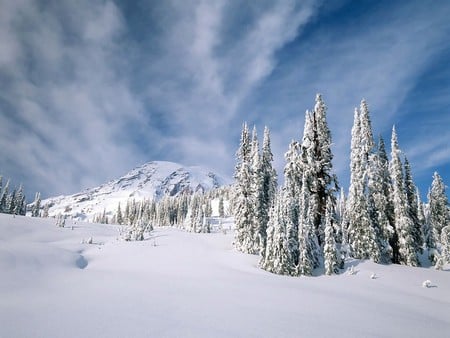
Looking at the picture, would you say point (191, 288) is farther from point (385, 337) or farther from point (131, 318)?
point (385, 337)

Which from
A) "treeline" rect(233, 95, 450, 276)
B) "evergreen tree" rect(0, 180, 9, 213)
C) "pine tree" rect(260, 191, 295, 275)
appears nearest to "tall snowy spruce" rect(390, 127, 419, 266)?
"treeline" rect(233, 95, 450, 276)

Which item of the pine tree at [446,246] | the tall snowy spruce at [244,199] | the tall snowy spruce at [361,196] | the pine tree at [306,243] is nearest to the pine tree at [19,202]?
the tall snowy spruce at [244,199]

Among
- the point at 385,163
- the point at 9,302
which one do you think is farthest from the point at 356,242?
the point at 9,302

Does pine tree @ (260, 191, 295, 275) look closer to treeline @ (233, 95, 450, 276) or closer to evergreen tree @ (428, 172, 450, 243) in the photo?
treeline @ (233, 95, 450, 276)

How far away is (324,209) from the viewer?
25.8 m

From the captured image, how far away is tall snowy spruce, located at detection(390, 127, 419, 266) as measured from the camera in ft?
90.5

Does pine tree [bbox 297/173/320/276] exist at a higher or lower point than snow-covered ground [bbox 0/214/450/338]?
higher

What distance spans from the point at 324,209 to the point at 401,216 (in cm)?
977

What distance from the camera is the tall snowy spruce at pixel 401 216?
27.6 metres

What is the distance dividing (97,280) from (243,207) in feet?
68.6

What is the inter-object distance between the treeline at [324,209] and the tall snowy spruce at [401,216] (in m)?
0.09

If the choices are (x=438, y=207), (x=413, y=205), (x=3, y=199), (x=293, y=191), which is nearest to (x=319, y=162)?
(x=293, y=191)

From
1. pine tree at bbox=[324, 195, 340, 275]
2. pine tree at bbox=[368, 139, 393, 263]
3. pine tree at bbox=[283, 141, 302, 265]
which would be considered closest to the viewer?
pine tree at bbox=[324, 195, 340, 275]

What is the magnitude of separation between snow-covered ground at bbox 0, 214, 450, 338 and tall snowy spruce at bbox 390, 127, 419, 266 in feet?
22.1
